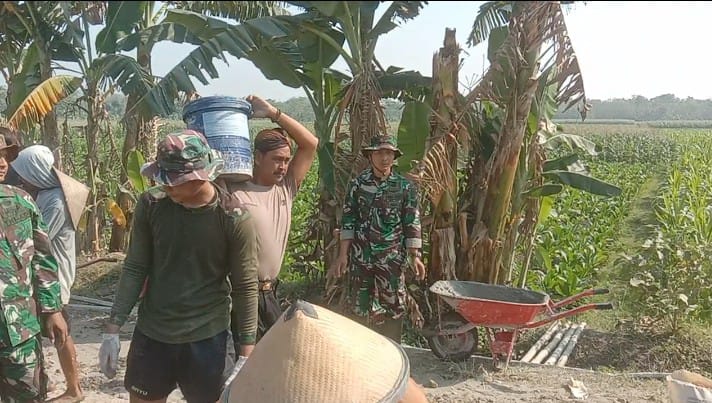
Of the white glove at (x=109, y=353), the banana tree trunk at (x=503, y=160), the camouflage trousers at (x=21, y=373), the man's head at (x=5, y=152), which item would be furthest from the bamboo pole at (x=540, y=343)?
the man's head at (x=5, y=152)

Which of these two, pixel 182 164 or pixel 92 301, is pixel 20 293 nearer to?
pixel 182 164

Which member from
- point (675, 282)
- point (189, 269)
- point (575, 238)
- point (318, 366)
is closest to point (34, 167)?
point (189, 269)

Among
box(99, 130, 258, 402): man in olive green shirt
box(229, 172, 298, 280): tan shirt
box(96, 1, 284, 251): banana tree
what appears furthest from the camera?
box(229, 172, 298, 280): tan shirt

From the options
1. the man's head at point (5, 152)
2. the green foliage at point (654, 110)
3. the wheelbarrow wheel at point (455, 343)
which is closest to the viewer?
the man's head at point (5, 152)

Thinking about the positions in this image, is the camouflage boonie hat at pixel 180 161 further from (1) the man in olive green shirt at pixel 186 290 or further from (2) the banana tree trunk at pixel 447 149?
(2) the banana tree trunk at pixel 447 149

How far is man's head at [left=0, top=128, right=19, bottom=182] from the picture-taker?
2.87 meters

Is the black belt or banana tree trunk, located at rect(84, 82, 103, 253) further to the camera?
banana tree trunk, located at rect(84, 82, 103, 253)

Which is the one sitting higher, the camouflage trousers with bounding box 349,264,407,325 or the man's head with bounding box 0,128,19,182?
the man's head with bounding box 0,128,19,182

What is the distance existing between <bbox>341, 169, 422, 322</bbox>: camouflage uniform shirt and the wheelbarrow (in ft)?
1.21

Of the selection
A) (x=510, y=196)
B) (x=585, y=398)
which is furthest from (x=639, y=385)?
(x=510, y=196)

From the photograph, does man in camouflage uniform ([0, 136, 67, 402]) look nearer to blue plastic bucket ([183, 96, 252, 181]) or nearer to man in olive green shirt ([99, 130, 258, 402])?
man in olive green shirt ([99, 130, 258, 402])

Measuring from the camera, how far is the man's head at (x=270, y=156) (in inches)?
125

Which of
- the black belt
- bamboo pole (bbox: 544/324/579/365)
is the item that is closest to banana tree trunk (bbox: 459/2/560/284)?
bamboo pole (bbox: 544/324/579/365)

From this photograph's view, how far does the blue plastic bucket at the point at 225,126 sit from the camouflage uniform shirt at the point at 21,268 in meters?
0.80
